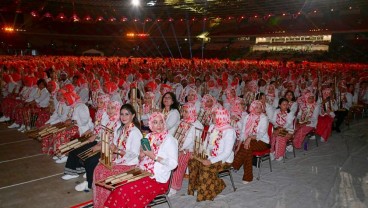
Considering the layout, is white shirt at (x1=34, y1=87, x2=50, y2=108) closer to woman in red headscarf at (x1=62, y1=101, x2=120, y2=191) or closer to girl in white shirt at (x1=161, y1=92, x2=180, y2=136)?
woman in red headscarf at (x1=62, y1=101, x2=120, y2=191)

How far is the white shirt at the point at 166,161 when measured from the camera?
11.8 ft

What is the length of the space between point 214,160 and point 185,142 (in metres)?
0.74

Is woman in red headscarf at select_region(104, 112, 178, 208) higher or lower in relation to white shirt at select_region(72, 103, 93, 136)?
lower

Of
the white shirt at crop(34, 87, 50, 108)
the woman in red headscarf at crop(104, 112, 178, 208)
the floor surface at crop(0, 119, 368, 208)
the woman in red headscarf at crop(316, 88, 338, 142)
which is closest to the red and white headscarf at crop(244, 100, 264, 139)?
the floor surface at crop(0, 119, 368, 208)

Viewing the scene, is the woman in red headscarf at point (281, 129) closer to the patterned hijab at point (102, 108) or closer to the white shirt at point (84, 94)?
the patterned hijab at point (102, 108)

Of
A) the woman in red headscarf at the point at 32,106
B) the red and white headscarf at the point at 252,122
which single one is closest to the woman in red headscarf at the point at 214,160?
the red and white headscarf at the point at 252,122

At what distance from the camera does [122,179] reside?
3.40 metres

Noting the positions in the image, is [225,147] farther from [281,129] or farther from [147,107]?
[147,107]

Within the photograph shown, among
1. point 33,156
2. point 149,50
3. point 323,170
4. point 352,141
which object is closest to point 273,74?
Answer: point 352,141

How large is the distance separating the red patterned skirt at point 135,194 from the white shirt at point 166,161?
112mm

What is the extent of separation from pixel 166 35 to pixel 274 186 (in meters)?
33.8

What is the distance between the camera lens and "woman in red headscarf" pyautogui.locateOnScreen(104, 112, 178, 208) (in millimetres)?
3318

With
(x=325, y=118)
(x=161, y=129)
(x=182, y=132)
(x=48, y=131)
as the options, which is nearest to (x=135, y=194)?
(x=161, y=129)

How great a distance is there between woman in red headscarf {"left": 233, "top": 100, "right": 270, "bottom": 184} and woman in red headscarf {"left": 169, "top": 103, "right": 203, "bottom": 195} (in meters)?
0.81
